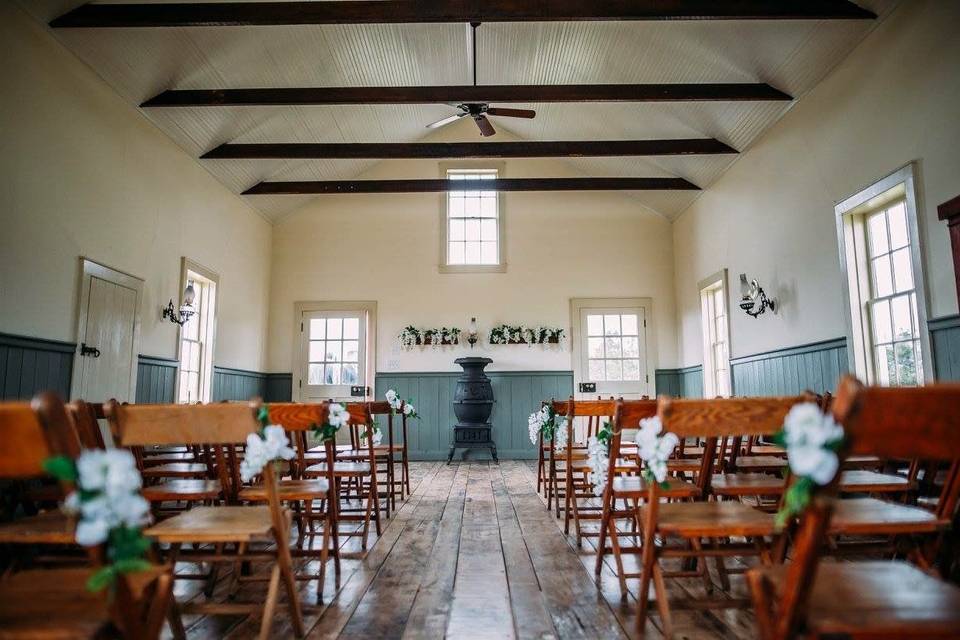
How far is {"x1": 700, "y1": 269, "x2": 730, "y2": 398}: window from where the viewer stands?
698 centimetres

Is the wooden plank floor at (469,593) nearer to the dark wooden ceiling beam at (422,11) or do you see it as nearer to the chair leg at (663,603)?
the chair leg at (663,603)

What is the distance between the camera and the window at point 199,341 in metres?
6.35

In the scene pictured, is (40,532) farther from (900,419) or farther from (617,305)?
(617,305)

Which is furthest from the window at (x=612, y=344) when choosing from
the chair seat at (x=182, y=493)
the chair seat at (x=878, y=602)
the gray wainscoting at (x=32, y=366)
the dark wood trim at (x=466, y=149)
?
the chair seat at (x=878, y=602)

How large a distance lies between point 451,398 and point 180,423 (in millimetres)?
6637

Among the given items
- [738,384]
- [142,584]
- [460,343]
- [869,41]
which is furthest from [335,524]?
[460,343]

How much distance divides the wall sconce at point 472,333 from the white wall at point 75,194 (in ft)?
11.5

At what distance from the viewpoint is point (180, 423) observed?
5.57 ft

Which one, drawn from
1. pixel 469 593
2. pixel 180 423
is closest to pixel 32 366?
pixel 180 423

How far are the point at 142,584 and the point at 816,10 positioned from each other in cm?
488

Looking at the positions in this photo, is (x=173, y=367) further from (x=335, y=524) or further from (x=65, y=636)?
(x=65, y=636)

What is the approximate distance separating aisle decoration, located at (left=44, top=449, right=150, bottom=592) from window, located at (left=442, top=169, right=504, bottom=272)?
7.59 metres

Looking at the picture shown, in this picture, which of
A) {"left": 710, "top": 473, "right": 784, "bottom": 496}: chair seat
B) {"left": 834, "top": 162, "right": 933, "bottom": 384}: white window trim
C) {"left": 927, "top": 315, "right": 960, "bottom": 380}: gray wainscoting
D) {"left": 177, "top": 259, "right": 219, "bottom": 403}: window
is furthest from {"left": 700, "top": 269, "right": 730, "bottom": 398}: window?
{"left": 177, "top": 259, "right": 219, "bottom": 403}: window

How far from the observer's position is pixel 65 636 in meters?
1.01
